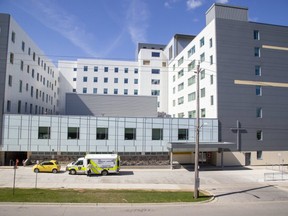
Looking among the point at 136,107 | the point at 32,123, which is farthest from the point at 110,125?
the point at 136,107

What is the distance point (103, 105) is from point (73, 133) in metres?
15.4

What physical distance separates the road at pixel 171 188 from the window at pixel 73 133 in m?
7.03

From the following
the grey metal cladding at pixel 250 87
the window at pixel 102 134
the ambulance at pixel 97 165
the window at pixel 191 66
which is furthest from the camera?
the window at pixel 191 66

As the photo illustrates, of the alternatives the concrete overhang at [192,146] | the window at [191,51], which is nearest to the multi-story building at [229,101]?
the concrete overhang at [192,146]

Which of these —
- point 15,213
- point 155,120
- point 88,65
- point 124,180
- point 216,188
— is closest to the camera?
point 15,213

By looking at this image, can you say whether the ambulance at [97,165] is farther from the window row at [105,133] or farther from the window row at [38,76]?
the window row at [38,76]

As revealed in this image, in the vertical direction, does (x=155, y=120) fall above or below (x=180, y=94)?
below

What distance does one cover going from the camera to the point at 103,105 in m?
53.2

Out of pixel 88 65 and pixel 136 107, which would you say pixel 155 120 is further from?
pixel 88 65

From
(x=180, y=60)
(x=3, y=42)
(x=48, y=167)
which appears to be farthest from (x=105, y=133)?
(x=180, y=60)

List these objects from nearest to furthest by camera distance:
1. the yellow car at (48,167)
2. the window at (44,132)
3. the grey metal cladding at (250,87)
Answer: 1. the yellow car at (48,167)
2. the window at (44,132)
3. the grey metal cladding at (250,87)

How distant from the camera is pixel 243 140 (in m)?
42.3

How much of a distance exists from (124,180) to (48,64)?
42501 millimetres

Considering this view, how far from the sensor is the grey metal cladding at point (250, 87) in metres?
42.2
